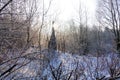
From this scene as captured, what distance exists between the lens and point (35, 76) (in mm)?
6562

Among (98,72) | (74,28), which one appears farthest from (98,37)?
(98,72)

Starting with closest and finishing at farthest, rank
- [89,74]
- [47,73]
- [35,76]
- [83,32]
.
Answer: [35,76] → [47,73] → [89,74] → [83,32]

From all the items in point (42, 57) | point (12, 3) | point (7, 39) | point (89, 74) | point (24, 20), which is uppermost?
point (12, 3)

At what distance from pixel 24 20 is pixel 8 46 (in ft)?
2.96

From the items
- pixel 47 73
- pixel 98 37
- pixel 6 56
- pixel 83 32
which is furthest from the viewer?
pixel 98 37

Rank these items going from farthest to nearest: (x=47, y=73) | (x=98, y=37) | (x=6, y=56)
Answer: (x=98, y=37) → (x=47, y=73) → (x=6, y=56)

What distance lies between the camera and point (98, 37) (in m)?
44.6

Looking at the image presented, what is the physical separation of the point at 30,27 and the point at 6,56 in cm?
124

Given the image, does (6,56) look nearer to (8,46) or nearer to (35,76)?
(8,46)

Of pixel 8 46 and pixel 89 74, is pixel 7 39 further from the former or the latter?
pixel 89 74

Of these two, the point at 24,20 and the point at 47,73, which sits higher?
the point at 24,20

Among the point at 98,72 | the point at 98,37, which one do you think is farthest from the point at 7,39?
the point at 98,37

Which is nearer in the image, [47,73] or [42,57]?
[42,57]

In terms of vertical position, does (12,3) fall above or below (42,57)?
above
